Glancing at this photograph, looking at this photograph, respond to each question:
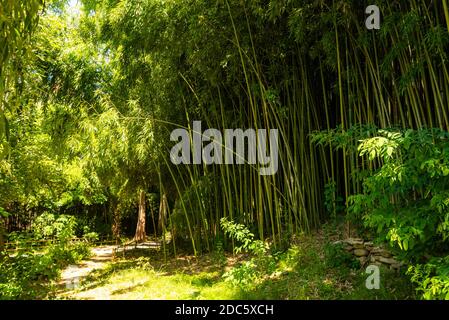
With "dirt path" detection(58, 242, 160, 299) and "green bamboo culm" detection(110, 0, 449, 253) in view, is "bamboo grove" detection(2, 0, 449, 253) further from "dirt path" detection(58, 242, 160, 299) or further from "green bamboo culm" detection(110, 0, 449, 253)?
"dirt path" detection(58, 242, 160, 299)

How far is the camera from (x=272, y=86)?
428 cm

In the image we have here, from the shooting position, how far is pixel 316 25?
3.36 m

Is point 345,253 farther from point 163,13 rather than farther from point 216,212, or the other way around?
point 163,13

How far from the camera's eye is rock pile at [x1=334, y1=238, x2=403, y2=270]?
3124 millimetres

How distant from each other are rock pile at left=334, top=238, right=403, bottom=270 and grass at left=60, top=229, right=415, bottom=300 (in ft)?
0.32

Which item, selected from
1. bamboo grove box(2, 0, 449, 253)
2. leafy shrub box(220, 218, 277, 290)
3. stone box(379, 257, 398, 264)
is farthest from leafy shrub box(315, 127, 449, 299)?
leafy shrub box(220, 218, 277, 290)

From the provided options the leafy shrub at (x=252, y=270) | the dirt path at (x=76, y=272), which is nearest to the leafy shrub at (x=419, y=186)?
the leafy shrub at (x=252, y=270)

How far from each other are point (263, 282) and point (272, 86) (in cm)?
221

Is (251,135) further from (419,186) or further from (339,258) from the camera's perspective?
(419,186)

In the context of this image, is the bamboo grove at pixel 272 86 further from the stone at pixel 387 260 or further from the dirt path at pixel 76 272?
the dirt path at pixel 76 272

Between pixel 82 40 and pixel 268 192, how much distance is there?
162 inches

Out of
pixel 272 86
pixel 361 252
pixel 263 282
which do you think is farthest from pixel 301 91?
pixel 263 282

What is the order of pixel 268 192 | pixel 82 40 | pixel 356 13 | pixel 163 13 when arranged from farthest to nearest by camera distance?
pixel 82 40, pixel 268 192, pixel 163 13, pixel 356 13
